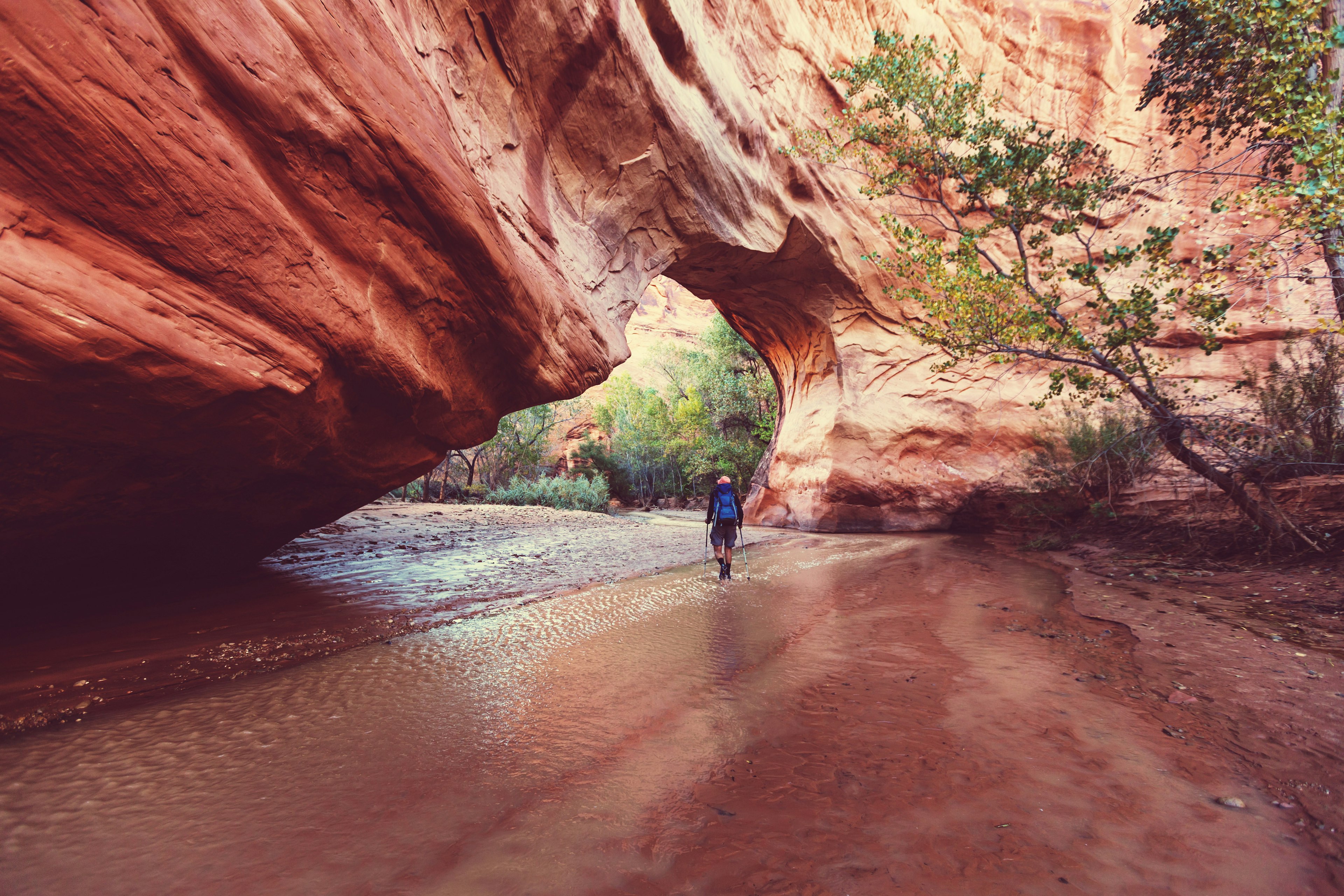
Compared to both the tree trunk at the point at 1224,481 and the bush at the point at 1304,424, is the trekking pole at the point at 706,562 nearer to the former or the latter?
the tree trunk at the point at 1224,481

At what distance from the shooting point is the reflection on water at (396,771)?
6.20 feet

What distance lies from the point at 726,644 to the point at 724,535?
320 centimetres

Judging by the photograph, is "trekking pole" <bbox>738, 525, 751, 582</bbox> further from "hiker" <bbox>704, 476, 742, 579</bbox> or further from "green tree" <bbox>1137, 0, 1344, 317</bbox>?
"green tree" <bbox>1137, 0, 1344, 317</bbox>

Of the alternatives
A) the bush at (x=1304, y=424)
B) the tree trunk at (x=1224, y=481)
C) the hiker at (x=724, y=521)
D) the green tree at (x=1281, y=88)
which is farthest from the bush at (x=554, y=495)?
the green tree at (x=1281, y=88)

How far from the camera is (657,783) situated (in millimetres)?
2445

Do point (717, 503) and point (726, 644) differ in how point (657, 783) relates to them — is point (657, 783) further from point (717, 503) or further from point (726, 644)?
point (717, 503)

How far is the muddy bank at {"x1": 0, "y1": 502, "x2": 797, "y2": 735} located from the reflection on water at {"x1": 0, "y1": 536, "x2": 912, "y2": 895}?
0.42 metres

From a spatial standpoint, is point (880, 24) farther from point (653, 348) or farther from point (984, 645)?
point (653, 348)

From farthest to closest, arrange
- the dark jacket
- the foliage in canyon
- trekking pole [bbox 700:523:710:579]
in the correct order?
1. trekking pole [bbox 700:523:710:579]
2. the dark jacket
3. the foliage in canyon

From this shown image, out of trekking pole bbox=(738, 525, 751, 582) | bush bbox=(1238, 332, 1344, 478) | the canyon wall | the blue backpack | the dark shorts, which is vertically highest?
the canyon wall

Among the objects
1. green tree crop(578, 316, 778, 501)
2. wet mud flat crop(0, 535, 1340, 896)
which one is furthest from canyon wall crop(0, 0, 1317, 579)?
green tree crop(578, 316, 778, 501)

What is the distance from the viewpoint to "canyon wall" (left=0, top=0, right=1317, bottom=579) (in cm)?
296

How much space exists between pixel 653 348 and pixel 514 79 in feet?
137

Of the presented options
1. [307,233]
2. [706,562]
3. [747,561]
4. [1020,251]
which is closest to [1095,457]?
[1020,251]
